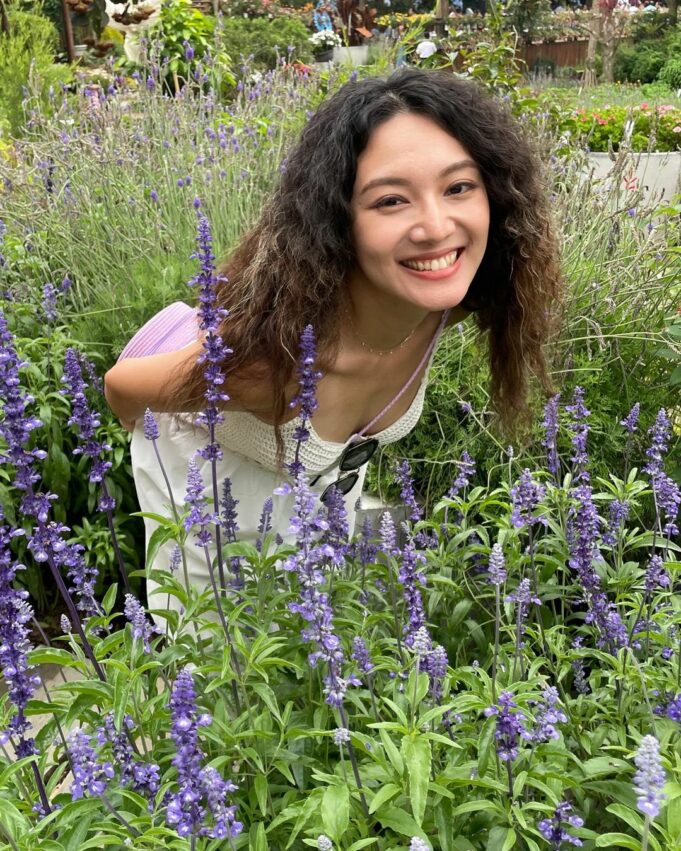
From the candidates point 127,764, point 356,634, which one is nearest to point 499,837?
point 356,634

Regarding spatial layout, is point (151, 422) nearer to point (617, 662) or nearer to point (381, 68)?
point (617, 662)

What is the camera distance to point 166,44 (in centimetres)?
960

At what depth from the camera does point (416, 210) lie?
1977mm

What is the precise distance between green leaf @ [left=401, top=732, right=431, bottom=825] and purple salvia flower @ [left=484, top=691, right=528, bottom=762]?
4.4 inches

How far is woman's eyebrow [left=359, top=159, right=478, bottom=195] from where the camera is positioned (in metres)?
1.96

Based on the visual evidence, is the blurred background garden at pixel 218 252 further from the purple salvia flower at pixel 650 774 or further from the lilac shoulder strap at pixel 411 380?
the purple salvia flower at pixel 650 774

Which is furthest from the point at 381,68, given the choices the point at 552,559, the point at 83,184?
the point at 552,559

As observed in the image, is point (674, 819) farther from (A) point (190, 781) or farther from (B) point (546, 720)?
(A) point (190, 781)

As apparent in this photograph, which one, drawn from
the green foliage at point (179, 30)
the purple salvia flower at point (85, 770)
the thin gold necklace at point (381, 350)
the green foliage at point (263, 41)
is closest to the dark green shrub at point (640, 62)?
the green foliage at point (263, 41)

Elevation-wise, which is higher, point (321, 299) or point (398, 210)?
point (398, 210)

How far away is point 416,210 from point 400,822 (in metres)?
1.28

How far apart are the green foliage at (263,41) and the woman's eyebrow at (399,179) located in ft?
38.8

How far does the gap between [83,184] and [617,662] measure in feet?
11.7

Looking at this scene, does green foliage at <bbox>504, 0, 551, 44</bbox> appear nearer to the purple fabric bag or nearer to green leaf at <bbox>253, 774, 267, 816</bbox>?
the purple fabric bag
